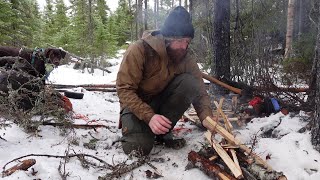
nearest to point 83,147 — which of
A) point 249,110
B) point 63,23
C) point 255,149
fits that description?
point 255,149

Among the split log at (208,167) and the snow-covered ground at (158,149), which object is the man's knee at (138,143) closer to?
the snow-covered ground at (158,149)

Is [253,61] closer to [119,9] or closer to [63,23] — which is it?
[63,23]

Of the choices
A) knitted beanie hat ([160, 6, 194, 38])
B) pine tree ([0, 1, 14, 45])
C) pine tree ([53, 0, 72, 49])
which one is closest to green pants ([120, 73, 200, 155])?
knitted beanie hat ([160, 6, 194, 38])

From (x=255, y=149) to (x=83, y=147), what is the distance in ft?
5.68

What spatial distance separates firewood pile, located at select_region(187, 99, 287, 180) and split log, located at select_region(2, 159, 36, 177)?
4.34 ft

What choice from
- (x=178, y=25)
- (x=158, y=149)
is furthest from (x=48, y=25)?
(x=178, y=25)

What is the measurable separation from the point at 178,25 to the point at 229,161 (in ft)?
4.52

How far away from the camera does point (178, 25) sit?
2.99 meters

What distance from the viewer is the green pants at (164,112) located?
3.09m

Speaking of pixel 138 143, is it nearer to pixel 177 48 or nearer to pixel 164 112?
pixel 164 112

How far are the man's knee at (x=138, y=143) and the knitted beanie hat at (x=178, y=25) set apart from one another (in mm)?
1055

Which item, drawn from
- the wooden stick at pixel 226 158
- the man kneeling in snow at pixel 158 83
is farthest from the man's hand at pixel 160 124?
the wooden stick at pixel 226 158

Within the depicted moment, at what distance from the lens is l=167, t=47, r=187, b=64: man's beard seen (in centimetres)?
316

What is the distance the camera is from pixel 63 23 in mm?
29281
